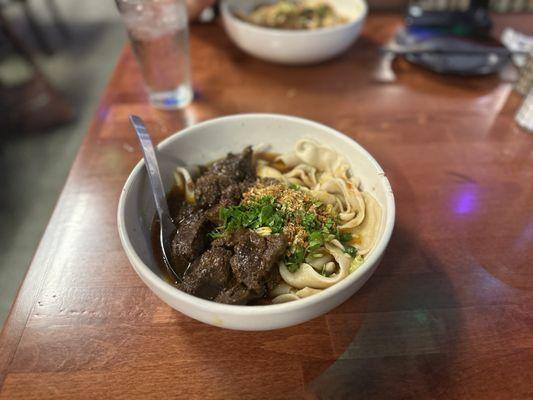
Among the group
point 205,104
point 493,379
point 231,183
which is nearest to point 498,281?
point 493,379

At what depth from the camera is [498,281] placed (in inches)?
55.5

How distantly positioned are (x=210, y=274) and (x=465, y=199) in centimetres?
116

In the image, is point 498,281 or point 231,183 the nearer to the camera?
point 498,281

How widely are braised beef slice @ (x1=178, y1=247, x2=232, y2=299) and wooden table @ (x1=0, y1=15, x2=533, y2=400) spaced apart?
115mm

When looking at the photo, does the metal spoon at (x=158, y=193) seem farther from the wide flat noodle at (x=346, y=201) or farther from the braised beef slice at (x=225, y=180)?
the wide flat noodle at (x=346, y=201)

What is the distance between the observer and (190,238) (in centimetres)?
133

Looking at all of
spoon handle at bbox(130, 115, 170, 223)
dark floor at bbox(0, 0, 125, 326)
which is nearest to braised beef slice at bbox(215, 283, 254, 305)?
spoon handle at bbox(130, 115, 170, 223)

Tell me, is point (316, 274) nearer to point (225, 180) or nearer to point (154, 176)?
point (225, 180)

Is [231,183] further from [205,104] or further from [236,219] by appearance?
[205,104]

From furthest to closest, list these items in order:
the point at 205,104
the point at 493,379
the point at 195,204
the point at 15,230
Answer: the point at 15,230 < the point at 205,104 < the point at 195,204 < the point at 493,379

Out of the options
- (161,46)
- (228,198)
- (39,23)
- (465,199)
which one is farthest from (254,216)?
(39,23)

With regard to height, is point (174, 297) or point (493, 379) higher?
point (174, 297)

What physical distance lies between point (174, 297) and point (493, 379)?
937 mm

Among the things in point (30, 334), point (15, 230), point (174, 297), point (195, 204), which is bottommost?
point (15, 230)
